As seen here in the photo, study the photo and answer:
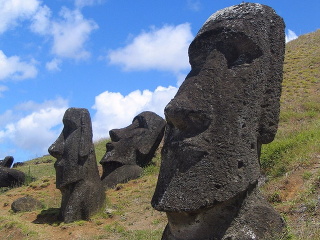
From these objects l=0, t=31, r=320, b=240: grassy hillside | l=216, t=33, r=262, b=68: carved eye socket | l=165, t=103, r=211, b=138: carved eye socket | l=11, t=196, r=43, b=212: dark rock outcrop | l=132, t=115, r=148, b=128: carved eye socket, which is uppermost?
l=132, t=115, r=148, b=128: carved eye socket

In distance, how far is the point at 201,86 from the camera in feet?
16.3

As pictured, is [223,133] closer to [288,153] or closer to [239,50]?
[239,50]

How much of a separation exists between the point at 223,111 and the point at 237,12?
3.95ft

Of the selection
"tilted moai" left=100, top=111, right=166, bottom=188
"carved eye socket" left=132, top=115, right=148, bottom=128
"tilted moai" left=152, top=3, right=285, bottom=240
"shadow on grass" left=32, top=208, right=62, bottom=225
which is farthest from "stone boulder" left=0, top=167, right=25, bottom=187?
"tilted moai" left=152, top=3, right=285, bottom=240

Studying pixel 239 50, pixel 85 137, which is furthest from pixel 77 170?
pixel 239 50

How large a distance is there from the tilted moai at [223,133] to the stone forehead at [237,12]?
11 millimetres

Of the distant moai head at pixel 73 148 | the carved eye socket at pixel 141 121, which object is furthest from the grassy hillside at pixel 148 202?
the carved eye socket at pixel 141 121

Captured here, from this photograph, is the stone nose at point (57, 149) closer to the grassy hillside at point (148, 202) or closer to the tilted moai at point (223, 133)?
the grassy hillside at point (148, 202)

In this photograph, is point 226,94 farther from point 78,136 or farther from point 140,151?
point 140,151

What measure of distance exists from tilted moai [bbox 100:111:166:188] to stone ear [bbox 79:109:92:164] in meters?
3.55

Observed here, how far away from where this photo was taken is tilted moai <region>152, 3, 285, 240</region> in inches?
183

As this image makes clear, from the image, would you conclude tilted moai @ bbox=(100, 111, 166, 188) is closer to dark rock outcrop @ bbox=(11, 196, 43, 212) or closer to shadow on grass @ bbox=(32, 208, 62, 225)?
dark rock outcrop @ bbox=(11, 196, 43, 212)

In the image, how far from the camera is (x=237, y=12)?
17.3ft

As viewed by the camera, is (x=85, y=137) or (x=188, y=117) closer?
(x=188, y=117)
